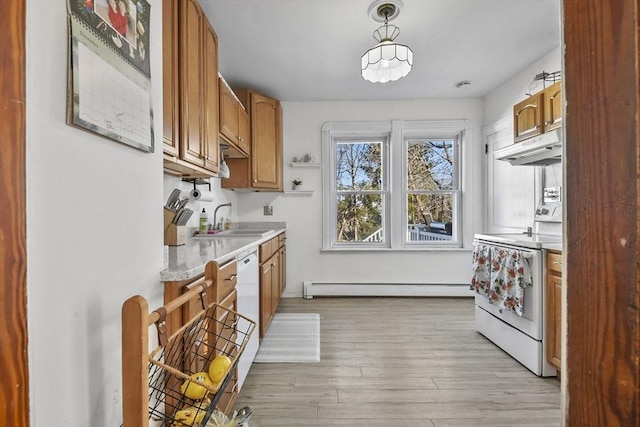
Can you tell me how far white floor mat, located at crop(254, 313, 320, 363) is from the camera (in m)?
2.29

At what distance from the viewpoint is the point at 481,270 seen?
8.46 ft

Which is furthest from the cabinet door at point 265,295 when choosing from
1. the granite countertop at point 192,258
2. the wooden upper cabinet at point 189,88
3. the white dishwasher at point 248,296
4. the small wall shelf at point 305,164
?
the small wall shelf at point 305,164

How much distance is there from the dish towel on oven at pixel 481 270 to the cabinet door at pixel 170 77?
92.3 inches

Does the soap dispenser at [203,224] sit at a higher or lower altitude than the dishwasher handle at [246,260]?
higher

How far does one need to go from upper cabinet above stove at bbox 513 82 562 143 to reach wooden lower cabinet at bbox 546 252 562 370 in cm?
97

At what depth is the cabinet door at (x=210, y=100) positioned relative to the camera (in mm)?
2014

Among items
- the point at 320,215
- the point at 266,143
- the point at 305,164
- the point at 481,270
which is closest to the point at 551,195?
the point at 481,270

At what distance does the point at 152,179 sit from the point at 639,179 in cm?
127

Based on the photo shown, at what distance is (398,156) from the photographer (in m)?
3.93

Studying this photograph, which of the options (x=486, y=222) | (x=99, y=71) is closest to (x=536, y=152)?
(x=486, y=222)

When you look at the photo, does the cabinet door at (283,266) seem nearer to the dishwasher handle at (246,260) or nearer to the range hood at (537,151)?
the dishwasher handle at (246,260)

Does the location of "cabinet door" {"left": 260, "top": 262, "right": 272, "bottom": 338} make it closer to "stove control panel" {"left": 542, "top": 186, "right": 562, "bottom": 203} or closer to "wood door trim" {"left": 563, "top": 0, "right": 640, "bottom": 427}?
"wood door trim" {"left": 563, "top": 0, "right": 640, "bottom": 427}

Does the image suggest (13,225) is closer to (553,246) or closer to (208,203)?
(553,246)

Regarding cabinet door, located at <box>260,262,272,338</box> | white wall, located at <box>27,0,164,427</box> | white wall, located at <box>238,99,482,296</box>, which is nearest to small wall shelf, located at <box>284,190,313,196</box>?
white wall, located at <box>238,99,482,296</box>
